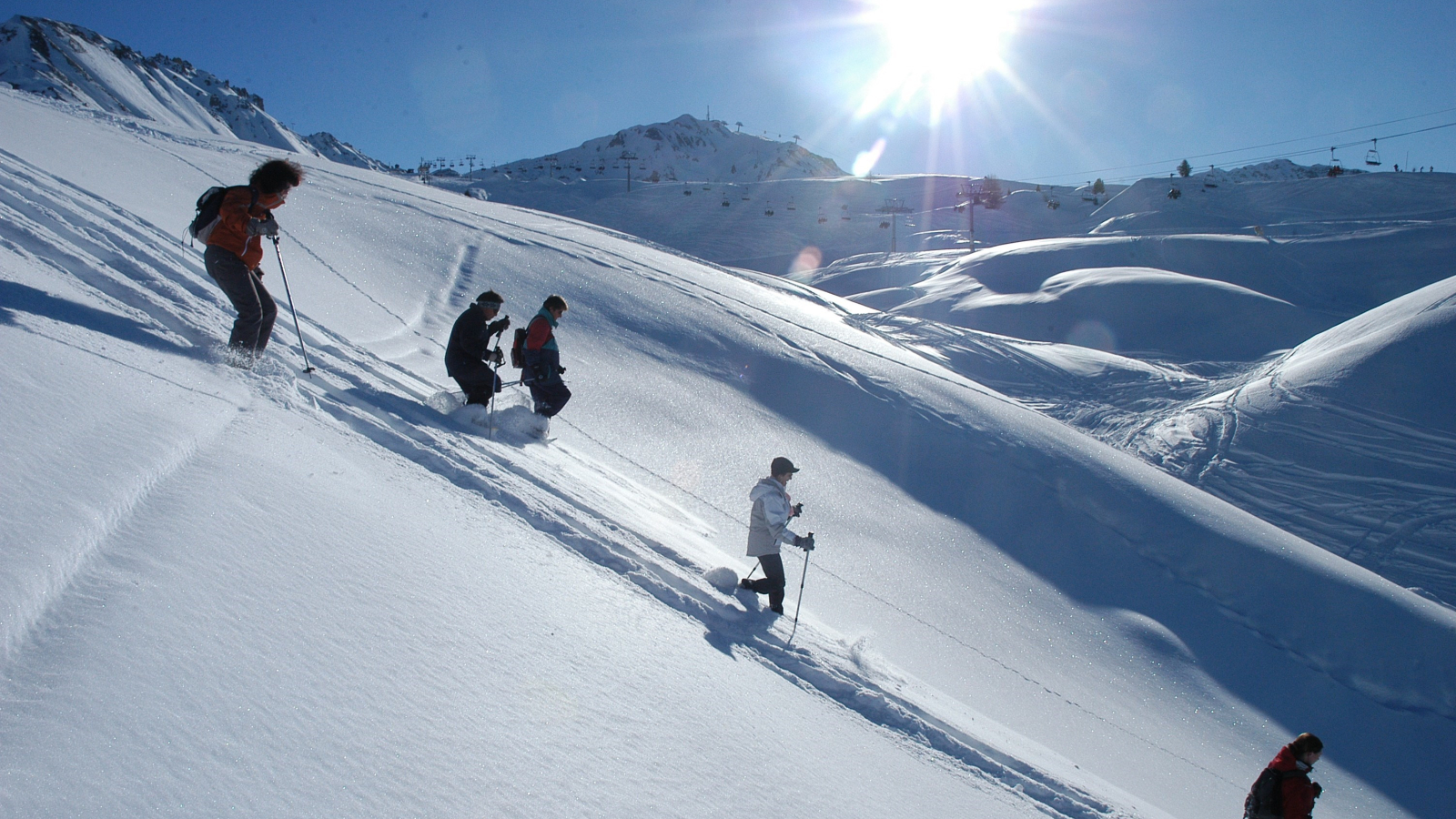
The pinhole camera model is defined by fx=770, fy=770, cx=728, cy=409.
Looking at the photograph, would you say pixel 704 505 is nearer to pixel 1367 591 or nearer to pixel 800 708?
pixel 800 708

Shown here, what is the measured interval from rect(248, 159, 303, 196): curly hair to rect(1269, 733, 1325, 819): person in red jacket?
7.09 metres

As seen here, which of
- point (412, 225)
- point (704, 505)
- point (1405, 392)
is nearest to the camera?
point (704, 505)

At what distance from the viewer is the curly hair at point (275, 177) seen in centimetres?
534

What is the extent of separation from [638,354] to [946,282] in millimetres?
18463

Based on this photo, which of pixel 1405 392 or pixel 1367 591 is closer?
pixel 1367 591

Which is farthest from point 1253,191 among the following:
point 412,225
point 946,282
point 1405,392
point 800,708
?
point 800,708

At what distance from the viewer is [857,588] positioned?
20.3 ft

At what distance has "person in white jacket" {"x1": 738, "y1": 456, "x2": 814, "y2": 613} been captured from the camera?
4.78 metres

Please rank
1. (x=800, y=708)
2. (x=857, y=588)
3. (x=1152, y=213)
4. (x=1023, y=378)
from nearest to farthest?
(x=800, y=708), (x=857, y=588), (x=1023, y=378), (x=1152, y=213)

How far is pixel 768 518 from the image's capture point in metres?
4.85

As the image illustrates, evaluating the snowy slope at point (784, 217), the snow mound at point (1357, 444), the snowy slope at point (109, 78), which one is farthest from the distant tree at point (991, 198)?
the snowy slope at point (109, 78)

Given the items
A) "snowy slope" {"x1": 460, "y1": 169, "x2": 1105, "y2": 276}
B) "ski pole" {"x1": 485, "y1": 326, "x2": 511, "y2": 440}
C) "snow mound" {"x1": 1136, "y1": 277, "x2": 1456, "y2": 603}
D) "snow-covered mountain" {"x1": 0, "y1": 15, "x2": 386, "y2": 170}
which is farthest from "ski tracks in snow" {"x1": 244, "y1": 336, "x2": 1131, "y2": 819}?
"snow-covered mountain" {"x1": 0, "y1": 15, "x2": 386, "y2": 170}

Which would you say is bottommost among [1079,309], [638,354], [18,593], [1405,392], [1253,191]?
[18,593]

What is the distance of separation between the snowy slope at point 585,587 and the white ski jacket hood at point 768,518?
1.39ft
